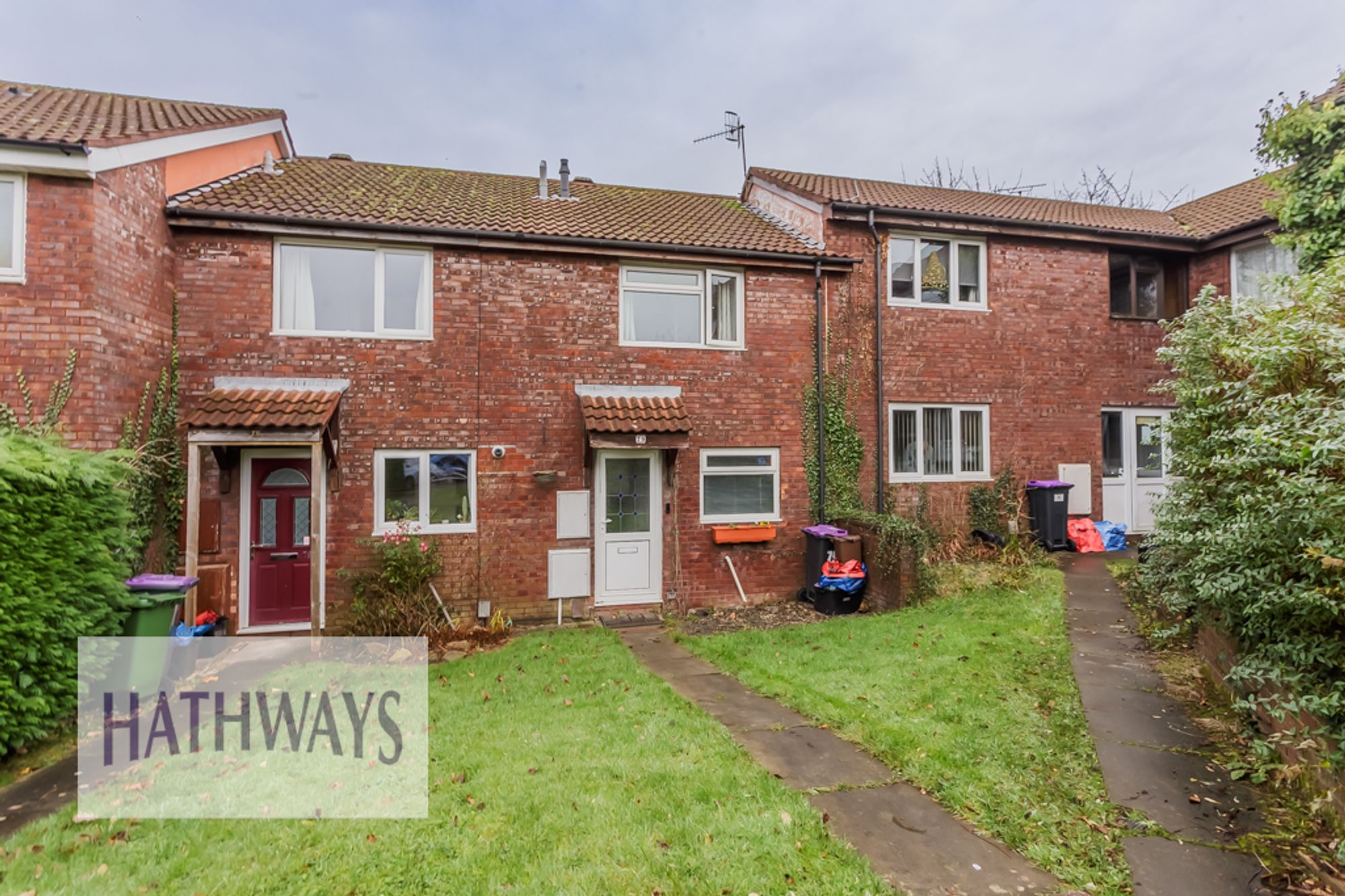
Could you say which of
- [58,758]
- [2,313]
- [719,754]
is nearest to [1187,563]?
[719,754]

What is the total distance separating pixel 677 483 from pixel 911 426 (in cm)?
443

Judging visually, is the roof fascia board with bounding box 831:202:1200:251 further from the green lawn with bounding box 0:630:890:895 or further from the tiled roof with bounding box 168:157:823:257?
the green lawn with bounding box 0:630:890:895

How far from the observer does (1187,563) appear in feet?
17.8

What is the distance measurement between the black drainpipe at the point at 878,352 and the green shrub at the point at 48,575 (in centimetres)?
978

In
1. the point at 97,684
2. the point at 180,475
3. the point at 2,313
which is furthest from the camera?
the point at 180,475

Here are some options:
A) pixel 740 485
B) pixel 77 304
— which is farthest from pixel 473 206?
pixel 740 485

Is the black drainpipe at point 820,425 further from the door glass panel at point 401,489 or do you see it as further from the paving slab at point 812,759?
the door glass panel at point 401,489

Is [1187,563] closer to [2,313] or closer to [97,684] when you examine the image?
[97,684]

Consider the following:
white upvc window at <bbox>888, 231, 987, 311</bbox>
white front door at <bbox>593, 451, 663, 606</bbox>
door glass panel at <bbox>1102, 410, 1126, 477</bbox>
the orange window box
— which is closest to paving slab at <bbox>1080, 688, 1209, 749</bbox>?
the orange window box

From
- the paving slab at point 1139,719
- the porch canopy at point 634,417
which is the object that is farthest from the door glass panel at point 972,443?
the paving slab at point 1139,719

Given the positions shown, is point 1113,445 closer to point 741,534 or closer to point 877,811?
point 741,534

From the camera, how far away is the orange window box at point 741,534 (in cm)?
956

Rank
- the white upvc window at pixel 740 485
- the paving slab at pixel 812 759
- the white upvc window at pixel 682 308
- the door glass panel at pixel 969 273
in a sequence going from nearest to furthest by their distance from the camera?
the paving slab at pixel 812 759
the white upvc window at pixel 682 308
the white upvc window at pixel 740 485
the door glass panel at pixel 969 273

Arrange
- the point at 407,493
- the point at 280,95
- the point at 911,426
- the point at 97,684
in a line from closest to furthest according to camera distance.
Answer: the point at 97,684, the point at 407,493, the point at 911,426, the point at 280,95
